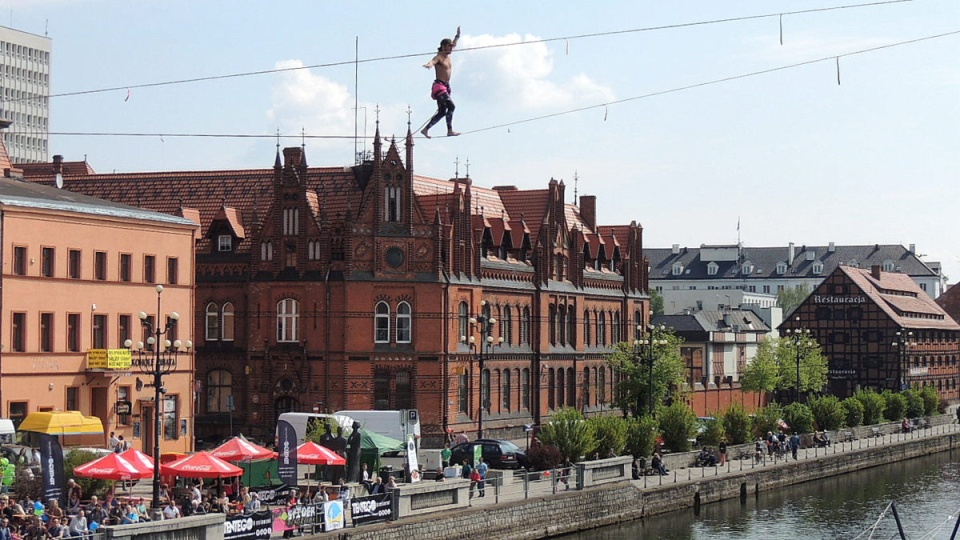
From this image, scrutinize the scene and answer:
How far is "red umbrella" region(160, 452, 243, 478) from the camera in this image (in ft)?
135

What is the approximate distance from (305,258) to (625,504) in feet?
80.3

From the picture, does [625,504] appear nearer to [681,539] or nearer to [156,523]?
[681,539]

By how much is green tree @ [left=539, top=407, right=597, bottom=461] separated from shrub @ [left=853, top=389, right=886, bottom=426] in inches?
1755

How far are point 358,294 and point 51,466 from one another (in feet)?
117

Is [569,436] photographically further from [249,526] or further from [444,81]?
[444,81]

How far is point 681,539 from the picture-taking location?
2138 inches

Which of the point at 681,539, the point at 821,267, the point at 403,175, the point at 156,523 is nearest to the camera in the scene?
the point at 156,523

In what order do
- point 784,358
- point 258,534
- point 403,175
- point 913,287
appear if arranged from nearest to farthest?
point 258,534, point 403,175, point 784,358, point 913,287

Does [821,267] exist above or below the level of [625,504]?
above

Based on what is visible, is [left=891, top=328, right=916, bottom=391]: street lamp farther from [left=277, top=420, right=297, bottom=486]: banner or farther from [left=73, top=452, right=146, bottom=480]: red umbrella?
[left=73, top=452, right=146, bottom=480]: red umbrella

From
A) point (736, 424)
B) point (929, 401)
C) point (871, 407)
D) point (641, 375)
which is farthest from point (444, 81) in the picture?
point (929, 401)

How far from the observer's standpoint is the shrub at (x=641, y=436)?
6238cm

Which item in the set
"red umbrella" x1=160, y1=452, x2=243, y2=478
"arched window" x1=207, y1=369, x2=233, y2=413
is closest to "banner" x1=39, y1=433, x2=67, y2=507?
"red umbrella" x1=160, y1=452, x2=243, y2=478

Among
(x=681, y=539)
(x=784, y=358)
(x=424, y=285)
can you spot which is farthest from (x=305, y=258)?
(x=784, y=358)
